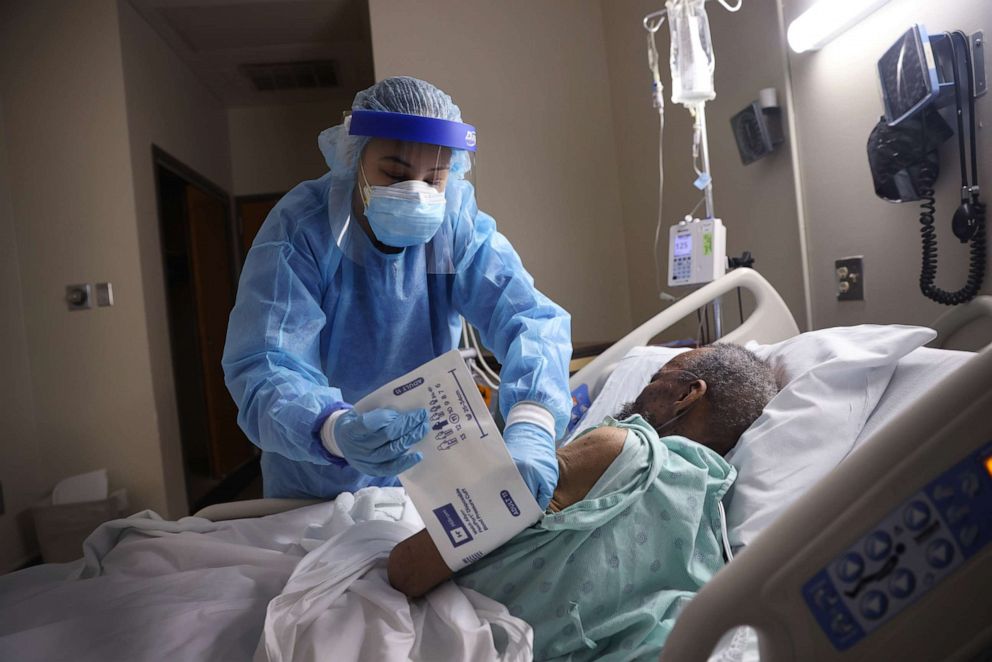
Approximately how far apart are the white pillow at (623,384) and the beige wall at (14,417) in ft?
9.35

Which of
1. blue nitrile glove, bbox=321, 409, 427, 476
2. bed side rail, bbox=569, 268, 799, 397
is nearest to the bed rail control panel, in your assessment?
blue nitrile glove, bbox=321, 409, 427, 476

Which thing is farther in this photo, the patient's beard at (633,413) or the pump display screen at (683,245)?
the pump display screen at (683,245)

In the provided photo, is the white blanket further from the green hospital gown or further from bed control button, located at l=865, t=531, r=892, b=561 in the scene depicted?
bed control button, located at l=865, t=531, r=892, b=561

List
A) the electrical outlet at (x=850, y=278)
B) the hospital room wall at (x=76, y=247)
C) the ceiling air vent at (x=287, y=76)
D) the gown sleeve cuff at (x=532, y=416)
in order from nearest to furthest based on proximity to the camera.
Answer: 1. the gown sleeve cuff at (x=532, y=416)
2. the electrical outlet at (x=850, y=278)
3. the ceiling air vent at (x=287, y=76)
4. the hospital room wall at (x=76, y=247)

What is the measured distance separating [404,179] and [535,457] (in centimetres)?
55

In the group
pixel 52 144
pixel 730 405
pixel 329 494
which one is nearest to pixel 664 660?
pixel 730 405

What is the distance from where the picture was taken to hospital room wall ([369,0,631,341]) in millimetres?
3414

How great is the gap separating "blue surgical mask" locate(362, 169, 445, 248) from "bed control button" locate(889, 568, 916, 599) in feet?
2.91

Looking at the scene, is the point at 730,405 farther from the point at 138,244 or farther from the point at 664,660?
the point at 138,244

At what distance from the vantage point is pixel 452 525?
0.94 m

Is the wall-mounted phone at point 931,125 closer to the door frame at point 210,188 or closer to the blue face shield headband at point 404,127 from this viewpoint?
the blue face shield headband at point 404,127

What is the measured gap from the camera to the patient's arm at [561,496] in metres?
0.98

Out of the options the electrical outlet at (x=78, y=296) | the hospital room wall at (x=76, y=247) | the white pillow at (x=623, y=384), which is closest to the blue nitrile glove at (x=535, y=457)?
the white pillow at (x=623, y=384)

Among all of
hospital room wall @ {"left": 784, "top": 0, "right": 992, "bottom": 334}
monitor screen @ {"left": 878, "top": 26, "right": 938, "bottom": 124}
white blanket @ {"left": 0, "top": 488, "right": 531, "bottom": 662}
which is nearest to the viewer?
white blanket @ {"left": 0, "top": 488, "right": 531, "bottom": 662}
